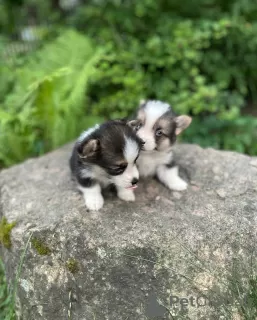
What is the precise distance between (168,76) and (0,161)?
10.5 ft

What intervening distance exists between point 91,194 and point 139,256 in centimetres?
79

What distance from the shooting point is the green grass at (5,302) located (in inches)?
152

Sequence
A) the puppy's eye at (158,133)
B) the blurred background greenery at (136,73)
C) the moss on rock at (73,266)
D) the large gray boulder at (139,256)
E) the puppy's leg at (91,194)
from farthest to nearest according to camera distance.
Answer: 1. the blurred background greenery at (136,73)
2. the puppy's eye at (158,133)
3. the puppy's leg at (91,194)
4. the moss on rock at (73,266)
5. the large gray boulder at (139,256)

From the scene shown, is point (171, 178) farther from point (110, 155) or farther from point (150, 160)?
point (110, 155)

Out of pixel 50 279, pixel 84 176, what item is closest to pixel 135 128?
pixel 84 176

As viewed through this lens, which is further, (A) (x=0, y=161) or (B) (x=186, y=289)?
(A) (x=0, y=161)

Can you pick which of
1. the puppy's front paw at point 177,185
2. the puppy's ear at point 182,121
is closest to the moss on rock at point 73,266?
the puppy's front paw at point 177,185

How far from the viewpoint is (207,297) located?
3492 mm

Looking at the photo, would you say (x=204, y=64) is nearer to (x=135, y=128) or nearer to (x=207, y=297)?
(x=135, y=128)

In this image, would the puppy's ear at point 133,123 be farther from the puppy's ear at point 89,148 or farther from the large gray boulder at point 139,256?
the large gray boulder at point 139,256

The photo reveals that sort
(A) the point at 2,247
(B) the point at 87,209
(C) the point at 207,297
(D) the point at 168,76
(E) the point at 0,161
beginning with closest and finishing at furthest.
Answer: (C) the point at 207,297 < (B) the point at 87,209 < (A) the point at 2,247 < (E) the point at 0,161 < (D) the point at 168,76

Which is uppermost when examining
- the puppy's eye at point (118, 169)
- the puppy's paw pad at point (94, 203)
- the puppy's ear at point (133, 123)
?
the puppy's ear at point (133, 123)

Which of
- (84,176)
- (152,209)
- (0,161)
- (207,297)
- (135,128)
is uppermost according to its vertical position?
(135,128)

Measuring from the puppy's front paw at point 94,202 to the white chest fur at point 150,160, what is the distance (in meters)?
0.57
